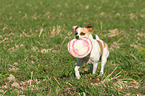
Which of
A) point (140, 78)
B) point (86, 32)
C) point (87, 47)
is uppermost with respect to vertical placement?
point (86, 32)

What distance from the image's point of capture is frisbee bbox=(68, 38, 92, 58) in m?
3.88

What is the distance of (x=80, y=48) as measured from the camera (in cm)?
393

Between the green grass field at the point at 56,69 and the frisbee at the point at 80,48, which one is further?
the frisbee at the point at 80,48

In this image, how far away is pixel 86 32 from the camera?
4223 mm

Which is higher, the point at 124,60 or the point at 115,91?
the point at 124,60

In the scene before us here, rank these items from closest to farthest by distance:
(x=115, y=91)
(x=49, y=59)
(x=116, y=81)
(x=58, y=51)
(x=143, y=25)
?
1. (x=115, y=91)
2. (x=116, y=81)
3. (x=49, y=59)
4. (x=58, y=51)
5. (x=143, y=25)

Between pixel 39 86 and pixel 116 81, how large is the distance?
1588 millimetres

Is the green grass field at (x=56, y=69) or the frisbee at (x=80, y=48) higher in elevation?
the frisbee at (x=80, y=48)

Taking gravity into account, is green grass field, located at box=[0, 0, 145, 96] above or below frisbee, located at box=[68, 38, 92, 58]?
below

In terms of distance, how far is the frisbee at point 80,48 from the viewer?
12.7 feet

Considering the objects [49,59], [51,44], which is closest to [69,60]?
[49,59]

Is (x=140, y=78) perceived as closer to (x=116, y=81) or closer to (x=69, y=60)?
(x=116, y=81)

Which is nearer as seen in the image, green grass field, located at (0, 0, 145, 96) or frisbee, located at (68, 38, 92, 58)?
green grass field, located at (0, 0, 145, 96)

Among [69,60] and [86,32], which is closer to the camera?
[86,32]
